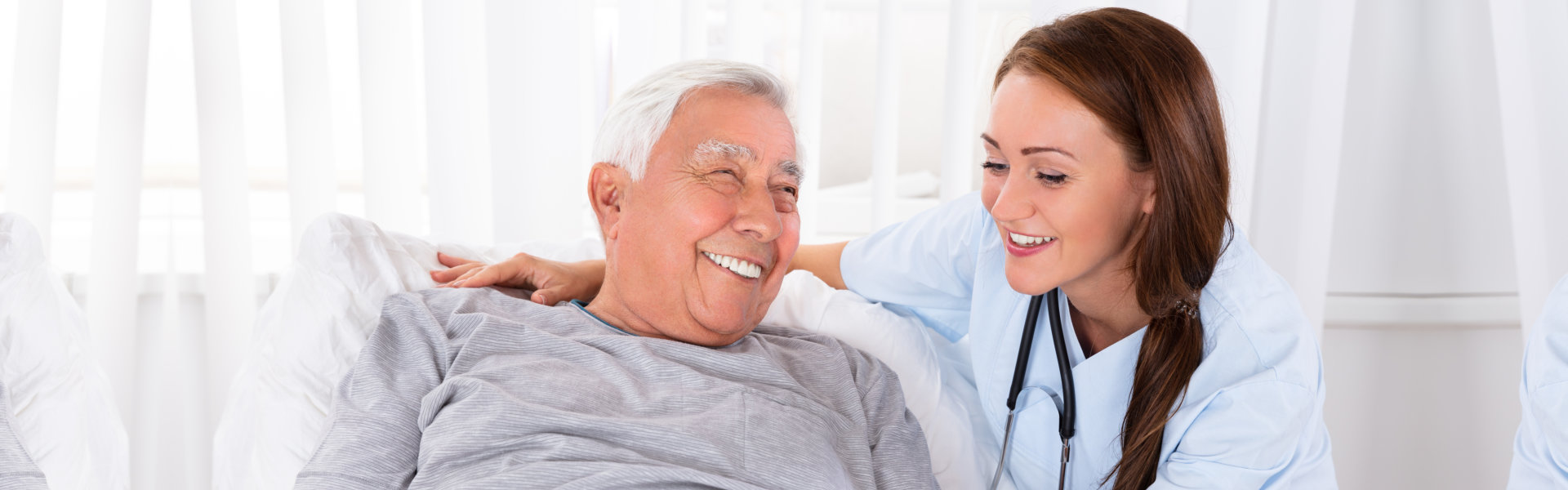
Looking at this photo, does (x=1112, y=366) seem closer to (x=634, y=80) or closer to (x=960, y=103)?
(x=960, y=103)

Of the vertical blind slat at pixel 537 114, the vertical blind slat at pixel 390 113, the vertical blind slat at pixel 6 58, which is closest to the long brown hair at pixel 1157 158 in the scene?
the vertical blind slat at pixel 537 114

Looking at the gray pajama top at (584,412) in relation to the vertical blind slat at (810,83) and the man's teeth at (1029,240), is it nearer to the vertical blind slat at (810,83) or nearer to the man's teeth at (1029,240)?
the man's teeth at (1029,240)

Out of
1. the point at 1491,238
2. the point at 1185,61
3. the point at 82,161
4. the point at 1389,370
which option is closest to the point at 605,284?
the point at 1185,61

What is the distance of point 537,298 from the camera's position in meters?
1.48

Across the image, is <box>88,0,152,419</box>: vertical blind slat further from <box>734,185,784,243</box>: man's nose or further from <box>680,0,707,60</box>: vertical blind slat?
<box>734,185,784,243</box>: man's nose

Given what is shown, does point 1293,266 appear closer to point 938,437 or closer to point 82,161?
point 938,437

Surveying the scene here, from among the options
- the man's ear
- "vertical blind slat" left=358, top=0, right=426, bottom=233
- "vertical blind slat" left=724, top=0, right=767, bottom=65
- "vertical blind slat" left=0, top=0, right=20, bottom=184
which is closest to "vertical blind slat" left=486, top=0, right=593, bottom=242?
"vertical blind slat" left=358, top=0, right=426, bottom=233

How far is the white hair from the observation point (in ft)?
4.54

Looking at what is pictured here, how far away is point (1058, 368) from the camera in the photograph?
1.51 m

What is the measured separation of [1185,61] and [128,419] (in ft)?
7.65

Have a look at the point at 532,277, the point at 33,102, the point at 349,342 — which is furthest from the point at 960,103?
the point at 33,102

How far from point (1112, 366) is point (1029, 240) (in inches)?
9.9

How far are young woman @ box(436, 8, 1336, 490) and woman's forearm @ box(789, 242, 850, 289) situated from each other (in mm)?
450

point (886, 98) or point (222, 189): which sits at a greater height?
point (886, 98)
